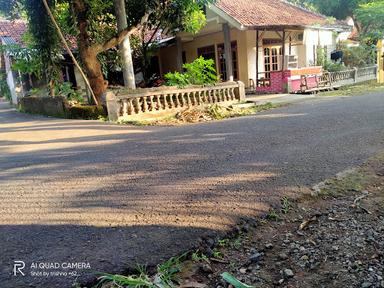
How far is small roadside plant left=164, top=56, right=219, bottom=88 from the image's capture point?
11.2 metres

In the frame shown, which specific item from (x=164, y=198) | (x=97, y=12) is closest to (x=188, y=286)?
(x=164, y=198)

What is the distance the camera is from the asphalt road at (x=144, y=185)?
2506 mm

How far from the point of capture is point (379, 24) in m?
29.6

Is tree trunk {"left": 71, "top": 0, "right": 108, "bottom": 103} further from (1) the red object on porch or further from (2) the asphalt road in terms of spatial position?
(1) the red object on porch

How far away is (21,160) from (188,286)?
4019 millimetres

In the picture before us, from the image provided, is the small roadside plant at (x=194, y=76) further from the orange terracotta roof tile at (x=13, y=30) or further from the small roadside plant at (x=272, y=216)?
the orange terracotta roof tile at (x=13, y=30)

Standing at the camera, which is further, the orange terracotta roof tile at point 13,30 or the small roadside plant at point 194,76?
the orange terracotta roof tile at point 13,30

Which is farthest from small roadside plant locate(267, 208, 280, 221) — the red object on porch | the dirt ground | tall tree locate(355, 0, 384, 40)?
tall tree locate(355, 0, 384, 40)

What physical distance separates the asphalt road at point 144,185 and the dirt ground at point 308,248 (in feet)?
0.62

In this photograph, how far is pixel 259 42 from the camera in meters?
→ 18.7

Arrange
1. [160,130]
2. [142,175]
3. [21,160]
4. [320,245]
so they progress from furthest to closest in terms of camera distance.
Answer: [160,130] < [21,160] < [142,175] < [320,245]

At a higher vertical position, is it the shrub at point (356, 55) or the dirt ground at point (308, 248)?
the shrub at point (356, 55)

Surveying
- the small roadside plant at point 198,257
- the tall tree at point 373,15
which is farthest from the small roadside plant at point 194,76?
the tall tree at point 373,15

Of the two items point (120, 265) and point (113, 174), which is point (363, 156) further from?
point (120, 265)
